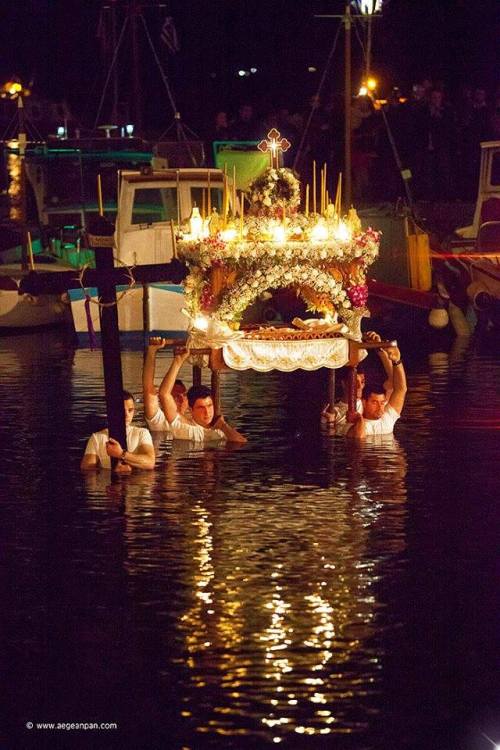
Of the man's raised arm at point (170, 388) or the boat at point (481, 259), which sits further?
the boat at point (481, 259)

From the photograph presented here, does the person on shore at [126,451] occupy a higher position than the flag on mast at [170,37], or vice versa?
the flag on mast at [170,37]

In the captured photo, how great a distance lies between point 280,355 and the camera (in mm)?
19859

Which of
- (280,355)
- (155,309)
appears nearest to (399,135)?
(155,309)

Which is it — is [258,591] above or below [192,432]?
above

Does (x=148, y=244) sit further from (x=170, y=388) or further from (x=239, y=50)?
(x=239, y=50)

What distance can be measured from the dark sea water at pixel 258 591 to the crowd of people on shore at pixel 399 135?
12.8m

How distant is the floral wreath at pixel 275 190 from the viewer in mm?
19781

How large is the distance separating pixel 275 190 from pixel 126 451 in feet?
11.8

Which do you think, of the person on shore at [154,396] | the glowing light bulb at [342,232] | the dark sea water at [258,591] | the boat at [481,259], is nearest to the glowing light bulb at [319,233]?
the glowing light bulb at [342,232]

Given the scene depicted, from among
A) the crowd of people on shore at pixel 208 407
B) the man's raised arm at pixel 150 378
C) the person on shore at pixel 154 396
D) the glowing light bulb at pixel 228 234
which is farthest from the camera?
the glowing light bulb at pixel 228 234

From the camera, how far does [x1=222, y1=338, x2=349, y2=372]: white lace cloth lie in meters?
19.8

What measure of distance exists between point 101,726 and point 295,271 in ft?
33.3

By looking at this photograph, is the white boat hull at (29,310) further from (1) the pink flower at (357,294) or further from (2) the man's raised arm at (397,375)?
(2) the man's raised arm at (397,375)

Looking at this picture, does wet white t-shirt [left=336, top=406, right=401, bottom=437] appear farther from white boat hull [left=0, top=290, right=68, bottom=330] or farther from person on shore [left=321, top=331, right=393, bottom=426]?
white boat hull [left=0, top=290, right=68, bottom=330]
